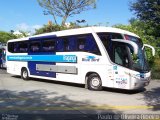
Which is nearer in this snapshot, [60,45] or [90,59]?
[90,59]

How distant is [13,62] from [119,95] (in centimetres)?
999

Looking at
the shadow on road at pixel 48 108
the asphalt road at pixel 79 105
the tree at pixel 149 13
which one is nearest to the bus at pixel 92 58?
the asphalt road at pixel 79 105

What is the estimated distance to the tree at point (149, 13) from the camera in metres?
39.3

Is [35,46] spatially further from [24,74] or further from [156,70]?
[156,70]

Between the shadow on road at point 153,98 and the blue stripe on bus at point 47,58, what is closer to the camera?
the shadow on road at point 153,98

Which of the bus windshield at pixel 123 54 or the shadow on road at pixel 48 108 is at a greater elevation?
the bus windshield at pixel 123 54

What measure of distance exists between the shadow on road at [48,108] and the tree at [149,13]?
91.7 ft

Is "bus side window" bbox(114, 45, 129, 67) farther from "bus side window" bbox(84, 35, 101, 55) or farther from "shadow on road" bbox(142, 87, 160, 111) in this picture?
"shadow on road" bbox(142, 87, 160, 111)

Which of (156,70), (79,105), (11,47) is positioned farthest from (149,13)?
(79,105)

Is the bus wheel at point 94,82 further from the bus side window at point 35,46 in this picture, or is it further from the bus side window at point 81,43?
the bus side window at point 35,46

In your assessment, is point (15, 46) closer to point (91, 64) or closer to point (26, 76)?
point (26, 76)

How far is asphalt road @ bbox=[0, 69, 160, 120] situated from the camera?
9500 millimetres

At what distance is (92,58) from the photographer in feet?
51.0

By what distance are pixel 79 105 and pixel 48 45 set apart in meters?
7.71
